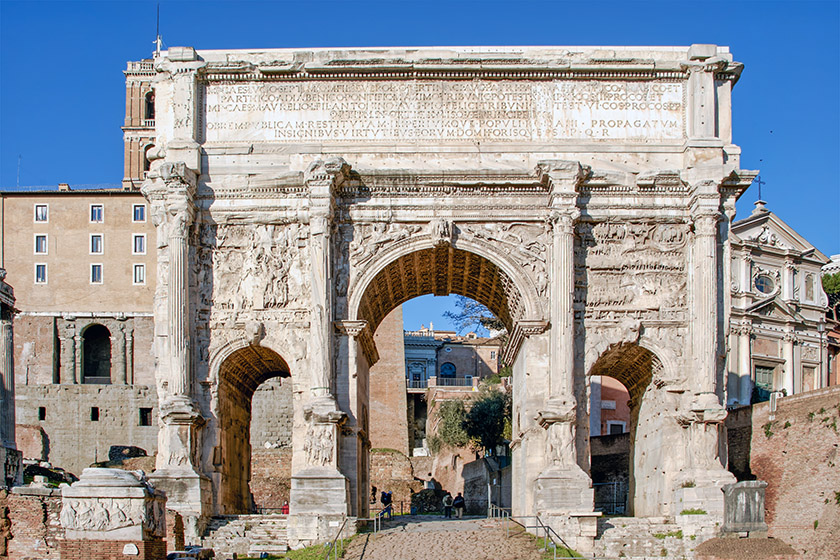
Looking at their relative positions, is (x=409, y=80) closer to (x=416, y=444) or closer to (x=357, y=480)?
(x=357, y=480)

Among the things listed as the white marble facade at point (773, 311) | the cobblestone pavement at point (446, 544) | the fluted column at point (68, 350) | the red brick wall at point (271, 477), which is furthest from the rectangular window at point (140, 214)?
the cobblestone pavement at point (446, 544)

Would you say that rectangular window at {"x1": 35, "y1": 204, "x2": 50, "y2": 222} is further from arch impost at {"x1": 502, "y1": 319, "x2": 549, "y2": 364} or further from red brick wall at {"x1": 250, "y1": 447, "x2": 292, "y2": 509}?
arch impost at {"x1": 502, "y1": 319, "x2": 549, "y2": 364}

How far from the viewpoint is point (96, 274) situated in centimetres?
5781

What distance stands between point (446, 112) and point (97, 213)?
1390 inches

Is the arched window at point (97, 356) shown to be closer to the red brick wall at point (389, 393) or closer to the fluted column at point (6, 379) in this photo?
the red brick wall at point (389, 393)

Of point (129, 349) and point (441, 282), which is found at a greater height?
point (441, 282)

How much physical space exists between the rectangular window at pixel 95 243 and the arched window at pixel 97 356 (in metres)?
3.65

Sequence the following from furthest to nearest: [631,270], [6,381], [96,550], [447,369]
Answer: [447,369], [6,381], [631,270], [96,550]

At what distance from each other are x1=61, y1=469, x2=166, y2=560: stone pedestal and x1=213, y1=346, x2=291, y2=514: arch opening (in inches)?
361

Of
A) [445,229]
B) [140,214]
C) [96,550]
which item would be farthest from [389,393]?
[96,550]

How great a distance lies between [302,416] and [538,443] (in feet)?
16.8

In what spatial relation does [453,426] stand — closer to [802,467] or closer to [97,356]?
[97,356]

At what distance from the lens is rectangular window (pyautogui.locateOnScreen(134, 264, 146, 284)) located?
189 feet

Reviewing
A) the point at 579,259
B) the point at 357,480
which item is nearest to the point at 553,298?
the point at 579,259
